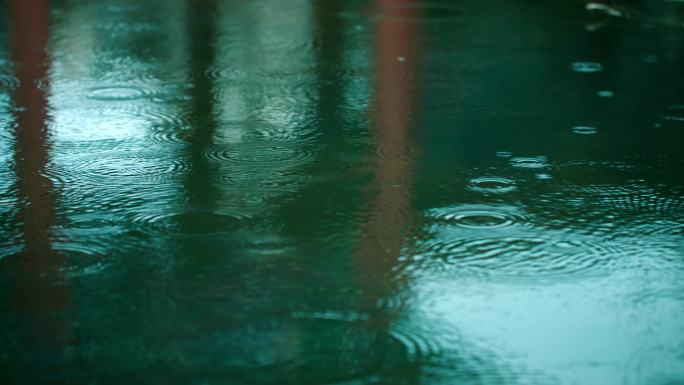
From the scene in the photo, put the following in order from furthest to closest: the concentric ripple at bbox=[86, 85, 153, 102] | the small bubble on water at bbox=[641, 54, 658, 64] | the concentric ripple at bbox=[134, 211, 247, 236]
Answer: the small bubble on water at bbox=[641, 54, 658, 64] → the concentric ripple at bbox=[86, 85, 153, 102] → the concentric ripple at bbox=[134, 211, 247, 236]

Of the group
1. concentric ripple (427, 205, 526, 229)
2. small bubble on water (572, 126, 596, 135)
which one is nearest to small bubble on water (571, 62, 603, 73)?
small bubble on water (572, 126, 596, 135)

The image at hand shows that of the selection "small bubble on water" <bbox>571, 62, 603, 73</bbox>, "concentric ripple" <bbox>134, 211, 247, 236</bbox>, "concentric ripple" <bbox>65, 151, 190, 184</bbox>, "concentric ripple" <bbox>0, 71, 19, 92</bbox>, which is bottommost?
"concentric ripple" <bbox>134, 211, 247, 236</bbox>

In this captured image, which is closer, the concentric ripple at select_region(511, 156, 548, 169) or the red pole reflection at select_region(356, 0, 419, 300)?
the red pole reflection at select_region(356, 0, 419, 300)

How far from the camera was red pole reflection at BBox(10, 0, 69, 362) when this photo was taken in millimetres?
3297

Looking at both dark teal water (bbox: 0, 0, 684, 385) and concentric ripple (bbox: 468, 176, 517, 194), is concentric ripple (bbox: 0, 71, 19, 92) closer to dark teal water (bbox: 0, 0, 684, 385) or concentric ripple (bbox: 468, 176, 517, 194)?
dark teal water (bbox: 0, 0, 684, 385)

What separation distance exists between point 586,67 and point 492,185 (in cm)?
311

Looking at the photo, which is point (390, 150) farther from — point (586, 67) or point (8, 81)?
point (8, 81)

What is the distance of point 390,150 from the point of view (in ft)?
17.4

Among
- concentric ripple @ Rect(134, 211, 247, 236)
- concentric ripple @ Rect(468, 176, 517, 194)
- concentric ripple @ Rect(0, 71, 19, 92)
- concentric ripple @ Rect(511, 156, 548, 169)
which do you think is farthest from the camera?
concentric ripple @ Rect(0, 71, 19, 92)

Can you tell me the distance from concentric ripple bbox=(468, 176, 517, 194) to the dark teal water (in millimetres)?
17

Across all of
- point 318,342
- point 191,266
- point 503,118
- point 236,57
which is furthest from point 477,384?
point 236,57

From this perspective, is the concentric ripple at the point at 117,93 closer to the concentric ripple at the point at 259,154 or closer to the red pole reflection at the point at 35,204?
the red pole reflection at the point at 35,204

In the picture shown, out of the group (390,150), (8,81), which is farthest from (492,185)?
(8,81)

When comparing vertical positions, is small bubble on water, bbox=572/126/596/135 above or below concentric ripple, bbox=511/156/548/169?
above
